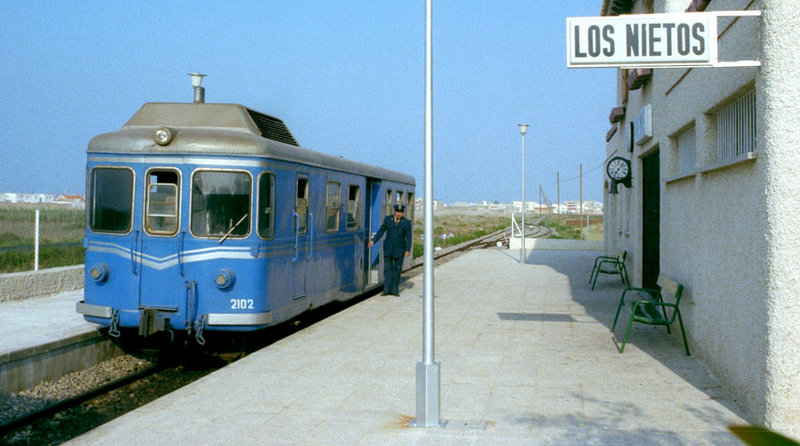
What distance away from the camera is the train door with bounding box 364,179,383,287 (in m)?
14.6

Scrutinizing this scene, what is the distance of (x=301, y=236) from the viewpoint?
10.5 meters

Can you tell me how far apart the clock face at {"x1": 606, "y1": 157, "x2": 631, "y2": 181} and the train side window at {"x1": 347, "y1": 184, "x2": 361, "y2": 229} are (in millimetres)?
5991

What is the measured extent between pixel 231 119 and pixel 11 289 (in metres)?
5.75

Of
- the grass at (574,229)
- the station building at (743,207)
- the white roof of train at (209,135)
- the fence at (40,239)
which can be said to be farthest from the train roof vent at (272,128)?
the grass at (574,229)

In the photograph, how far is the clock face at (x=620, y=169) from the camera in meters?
16.1

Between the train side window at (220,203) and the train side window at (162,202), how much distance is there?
0.81ft

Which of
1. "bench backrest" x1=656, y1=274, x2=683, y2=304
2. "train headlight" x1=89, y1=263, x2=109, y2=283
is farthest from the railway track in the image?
"bench backrest" x1=656, y1=274, x2=683, y2=304

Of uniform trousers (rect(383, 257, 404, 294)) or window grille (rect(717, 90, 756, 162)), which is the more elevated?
window grille (rect(717, 90, 756, 162))

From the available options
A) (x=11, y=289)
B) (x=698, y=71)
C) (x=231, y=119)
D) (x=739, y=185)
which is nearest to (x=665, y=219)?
(x=698, y=71)

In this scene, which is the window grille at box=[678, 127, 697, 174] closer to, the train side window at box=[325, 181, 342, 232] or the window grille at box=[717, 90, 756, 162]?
the window grille at box=[717, 90, 756, 162]

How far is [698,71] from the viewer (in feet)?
28.2

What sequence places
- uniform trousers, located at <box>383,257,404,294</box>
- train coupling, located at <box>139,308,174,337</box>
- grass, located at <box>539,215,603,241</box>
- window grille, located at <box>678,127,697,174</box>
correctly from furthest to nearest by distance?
grass, located at <box>539,215,603,241</box>, uniform trousers, located at <box>383,257,404,294</box>, window grille, located at <box>678,127,697,174</box>, train coupling, located at <box>139,308,174,337</box>

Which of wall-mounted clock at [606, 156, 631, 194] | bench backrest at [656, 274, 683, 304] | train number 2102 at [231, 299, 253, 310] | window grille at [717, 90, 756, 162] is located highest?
wall-mounted clock at [606, 156, 631, 194]

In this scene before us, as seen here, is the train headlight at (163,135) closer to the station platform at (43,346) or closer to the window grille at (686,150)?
the station platform at (43,346)
